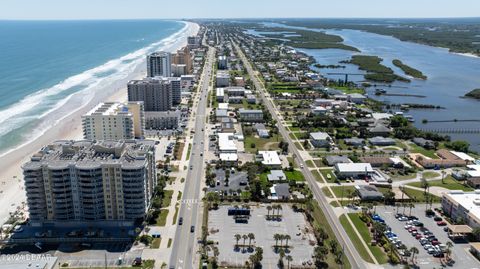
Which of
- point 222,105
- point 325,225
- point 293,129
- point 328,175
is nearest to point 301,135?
point 293,129

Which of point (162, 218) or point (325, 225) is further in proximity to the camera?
point (162, 218)

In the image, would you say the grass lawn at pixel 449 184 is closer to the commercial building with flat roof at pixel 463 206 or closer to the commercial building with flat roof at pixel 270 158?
the commercial building with flat roof at pixel 463 206

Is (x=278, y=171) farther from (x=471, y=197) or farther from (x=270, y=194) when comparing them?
(x=471, y=197)

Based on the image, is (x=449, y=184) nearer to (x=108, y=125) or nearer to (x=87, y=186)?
(x=87, y=186)

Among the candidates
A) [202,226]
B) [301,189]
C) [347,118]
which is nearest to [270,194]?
[301,189]

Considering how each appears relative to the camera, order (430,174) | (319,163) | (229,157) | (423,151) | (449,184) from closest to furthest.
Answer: (449,184)
(430,174)
(229,157)
(319,163)
(423,151)

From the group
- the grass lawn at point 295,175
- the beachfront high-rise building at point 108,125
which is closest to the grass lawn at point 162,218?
the grass lawn at point 295,175

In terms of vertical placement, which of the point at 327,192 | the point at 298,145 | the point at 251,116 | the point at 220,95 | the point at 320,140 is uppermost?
the point at 220,95
